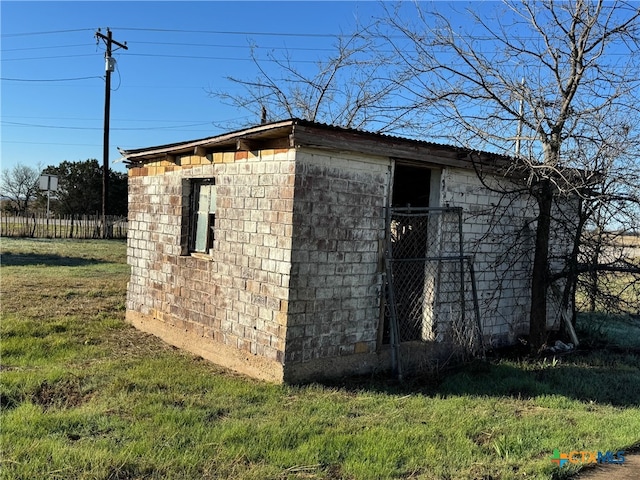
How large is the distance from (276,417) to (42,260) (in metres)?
14.5

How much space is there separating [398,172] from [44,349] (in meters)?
6.06

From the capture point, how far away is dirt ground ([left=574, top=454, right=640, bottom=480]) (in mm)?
3797

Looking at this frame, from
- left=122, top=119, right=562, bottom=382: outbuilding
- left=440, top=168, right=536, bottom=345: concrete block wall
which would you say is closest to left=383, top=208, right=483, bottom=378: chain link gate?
left=122, top=119, right=562, bottom=382: outbuilding

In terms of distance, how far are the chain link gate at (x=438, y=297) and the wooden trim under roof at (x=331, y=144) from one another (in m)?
0.79

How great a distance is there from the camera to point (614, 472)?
388 cm

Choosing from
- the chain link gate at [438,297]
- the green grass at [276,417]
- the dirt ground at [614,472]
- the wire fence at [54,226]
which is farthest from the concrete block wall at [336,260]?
the wire fence at [54,226]

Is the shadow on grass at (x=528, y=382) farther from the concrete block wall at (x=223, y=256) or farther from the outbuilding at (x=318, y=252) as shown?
the concrete block wall at (x=223, y=256)

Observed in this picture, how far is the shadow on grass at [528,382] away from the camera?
575cm

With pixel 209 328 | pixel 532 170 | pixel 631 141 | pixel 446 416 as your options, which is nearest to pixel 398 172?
pixel 532 170

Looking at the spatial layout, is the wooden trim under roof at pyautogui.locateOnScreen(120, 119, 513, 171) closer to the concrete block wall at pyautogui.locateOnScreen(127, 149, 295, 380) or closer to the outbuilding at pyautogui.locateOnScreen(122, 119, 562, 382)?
the outbuilding at pyautogui.locateOnScreen(122, 119, 562, 382)

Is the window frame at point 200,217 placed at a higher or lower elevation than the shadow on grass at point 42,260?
higher

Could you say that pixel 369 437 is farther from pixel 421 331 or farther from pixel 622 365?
pixel 622 365

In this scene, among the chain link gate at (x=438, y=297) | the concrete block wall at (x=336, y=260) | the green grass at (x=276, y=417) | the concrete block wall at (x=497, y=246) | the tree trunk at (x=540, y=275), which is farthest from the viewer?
the tree trunk at (x=540, y=275)

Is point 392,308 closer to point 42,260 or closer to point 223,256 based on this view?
point 223,256
